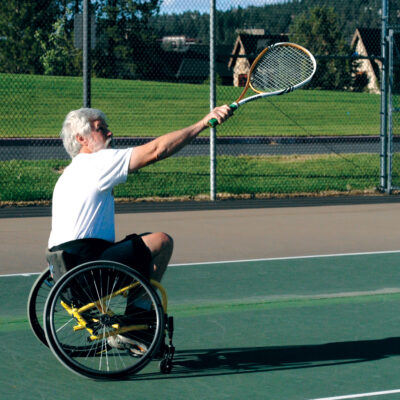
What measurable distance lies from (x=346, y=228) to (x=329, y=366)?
5.20 metres

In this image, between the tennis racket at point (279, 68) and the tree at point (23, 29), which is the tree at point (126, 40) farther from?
the tennis racket at point (279, 68)

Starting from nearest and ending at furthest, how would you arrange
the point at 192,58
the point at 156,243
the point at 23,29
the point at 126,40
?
the point at 156,243
the point at 126,40
the point at 23,29
the point at 192,58

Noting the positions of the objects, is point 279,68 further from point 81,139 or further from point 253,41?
point 253,41

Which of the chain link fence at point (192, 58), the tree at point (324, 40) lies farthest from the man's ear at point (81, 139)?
the tree at point (324, 40)

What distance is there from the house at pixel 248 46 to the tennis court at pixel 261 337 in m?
5.37

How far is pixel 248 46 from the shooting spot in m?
16.2

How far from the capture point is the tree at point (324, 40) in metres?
14.8

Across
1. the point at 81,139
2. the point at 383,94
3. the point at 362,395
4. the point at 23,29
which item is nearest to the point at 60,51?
the point at 23,29

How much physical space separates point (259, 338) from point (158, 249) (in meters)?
1.19

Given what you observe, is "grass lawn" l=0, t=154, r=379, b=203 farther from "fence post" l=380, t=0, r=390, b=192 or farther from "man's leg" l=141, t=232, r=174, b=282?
"man's leg" l=141, t=232, r=174, b=282

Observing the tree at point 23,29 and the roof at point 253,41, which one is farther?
the tree at point 23,29

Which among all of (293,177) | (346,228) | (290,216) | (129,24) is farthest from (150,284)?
(293,177)

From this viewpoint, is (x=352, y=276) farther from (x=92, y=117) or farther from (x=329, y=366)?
(x=92, y=117)

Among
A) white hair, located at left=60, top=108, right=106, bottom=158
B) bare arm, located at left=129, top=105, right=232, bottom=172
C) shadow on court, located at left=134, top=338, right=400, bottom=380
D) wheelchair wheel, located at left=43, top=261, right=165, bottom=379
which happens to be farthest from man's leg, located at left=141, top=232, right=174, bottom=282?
white hair, located at left=60, top=108, right=106, bottom=158
